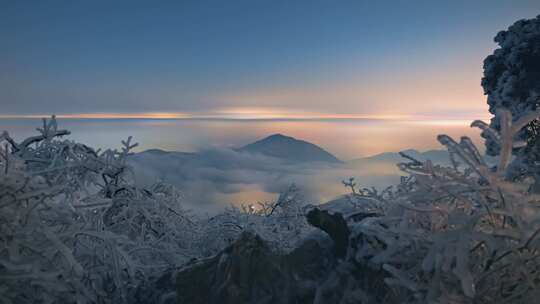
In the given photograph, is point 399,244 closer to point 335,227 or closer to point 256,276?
point 335,227

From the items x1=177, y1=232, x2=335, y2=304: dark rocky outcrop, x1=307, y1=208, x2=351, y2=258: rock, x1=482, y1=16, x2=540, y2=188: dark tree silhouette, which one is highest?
x1=482, y1=16, x2=540, y2=188: dark tree silhouette

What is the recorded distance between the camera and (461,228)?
294 cm

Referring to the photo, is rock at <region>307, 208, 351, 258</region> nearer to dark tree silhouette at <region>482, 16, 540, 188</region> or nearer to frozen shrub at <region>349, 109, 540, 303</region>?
frozen shrub at <region>349, 109, 540, 303</region>

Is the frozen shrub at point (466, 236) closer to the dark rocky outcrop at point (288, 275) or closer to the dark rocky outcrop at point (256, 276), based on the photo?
the dark rocky outcrop at point (288, 275)

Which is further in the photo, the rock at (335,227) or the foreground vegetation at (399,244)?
the rock at (335,227)

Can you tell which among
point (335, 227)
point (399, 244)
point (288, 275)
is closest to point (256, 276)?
A: point (288, 275)

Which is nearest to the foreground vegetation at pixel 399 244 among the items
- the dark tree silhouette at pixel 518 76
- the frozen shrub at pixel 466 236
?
the frozen shrub at pixel 466 236

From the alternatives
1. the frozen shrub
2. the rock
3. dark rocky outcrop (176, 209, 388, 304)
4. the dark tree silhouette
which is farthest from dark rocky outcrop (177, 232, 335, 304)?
the dark tree silhouette

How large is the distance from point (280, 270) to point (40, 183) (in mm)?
2081

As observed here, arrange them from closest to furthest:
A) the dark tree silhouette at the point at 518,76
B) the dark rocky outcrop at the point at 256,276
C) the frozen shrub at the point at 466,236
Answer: the frozen shrub at the point at 466,236
the dark rocky outcrop at the point at 256,276
the dark tree silhouette at the point at 518,76

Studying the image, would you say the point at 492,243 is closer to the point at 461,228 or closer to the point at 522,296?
the point at 461,228

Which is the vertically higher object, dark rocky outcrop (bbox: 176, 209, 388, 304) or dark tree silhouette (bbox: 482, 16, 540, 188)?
dark tree silhouette (bbox: 482, 16, 540, 188)

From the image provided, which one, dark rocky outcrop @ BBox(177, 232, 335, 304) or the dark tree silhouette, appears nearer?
dark rocky outcrop @ BBox(177, 232, 335, 304)

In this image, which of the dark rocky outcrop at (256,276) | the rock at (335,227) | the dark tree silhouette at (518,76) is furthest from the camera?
the dark tree silhouette at (518,76)
